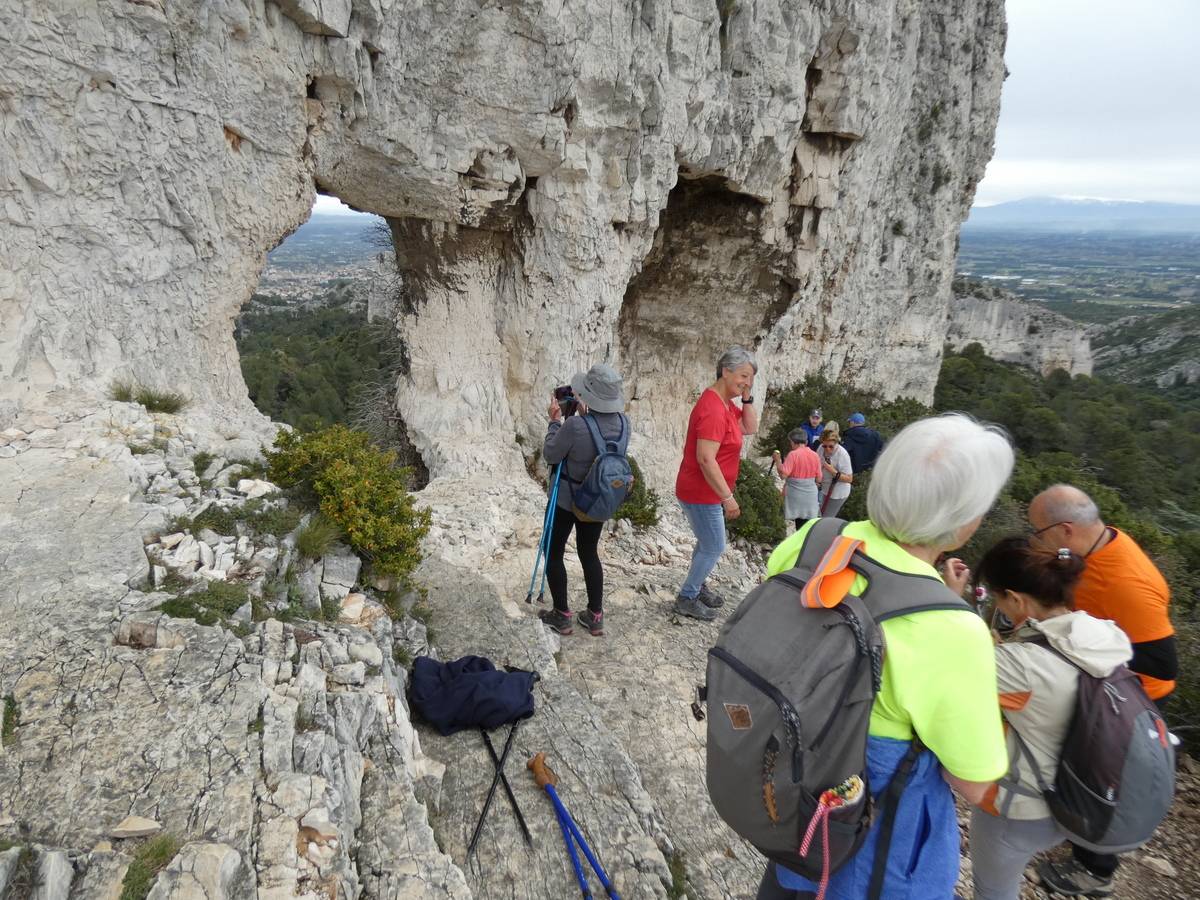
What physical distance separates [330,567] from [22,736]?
1801 millimetres

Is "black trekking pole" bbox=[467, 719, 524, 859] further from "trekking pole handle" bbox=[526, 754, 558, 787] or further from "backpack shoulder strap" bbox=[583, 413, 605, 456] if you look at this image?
"backpack shoulder strap" bbox=[583, 413, 605, 456]

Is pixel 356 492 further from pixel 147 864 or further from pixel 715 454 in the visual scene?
pixel 147 864

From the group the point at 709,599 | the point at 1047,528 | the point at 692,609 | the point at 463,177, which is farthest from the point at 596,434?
the point at 463,177

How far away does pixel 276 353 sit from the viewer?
30.8 m

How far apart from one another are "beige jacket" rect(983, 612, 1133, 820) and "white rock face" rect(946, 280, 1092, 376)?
5379 centimetres

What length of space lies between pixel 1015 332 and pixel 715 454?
5600 cm

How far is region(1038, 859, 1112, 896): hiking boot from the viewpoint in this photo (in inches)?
105

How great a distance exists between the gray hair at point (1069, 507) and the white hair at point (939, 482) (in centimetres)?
128

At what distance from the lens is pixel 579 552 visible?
4.79 m

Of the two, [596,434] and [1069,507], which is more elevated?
[1069,507]

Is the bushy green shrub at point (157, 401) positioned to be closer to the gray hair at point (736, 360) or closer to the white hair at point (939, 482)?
the gray hair at point (736, 360)

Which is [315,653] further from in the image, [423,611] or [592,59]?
[592,59]

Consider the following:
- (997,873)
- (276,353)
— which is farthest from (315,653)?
(276,353)

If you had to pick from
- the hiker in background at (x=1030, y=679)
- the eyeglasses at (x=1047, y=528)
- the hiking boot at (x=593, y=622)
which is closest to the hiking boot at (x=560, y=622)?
the hiking boot at (x=593, y=622)
